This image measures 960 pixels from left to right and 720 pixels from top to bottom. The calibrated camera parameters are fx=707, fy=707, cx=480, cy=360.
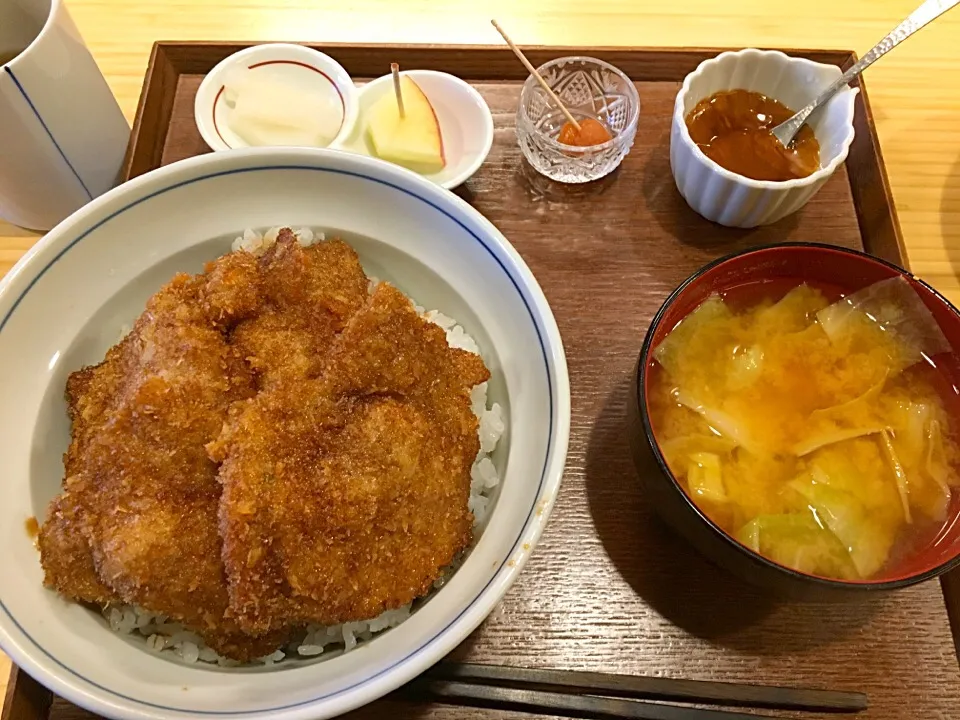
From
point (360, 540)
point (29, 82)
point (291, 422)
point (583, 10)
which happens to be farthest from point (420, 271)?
point (583, 10)

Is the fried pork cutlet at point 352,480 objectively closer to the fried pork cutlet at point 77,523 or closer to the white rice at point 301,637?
the white rice at point 301,637

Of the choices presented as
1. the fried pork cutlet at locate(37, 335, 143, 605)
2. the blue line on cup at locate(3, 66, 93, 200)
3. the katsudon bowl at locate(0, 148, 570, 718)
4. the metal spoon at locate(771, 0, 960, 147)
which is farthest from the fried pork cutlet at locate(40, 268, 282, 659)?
the metal spoon at locate(771, 0, 960, 147)

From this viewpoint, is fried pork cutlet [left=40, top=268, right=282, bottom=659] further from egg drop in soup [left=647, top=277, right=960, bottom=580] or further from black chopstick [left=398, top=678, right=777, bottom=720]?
egg drop in soup [left=647, top=277, right=960, bottom=580]

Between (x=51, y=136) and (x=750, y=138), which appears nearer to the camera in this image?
(x=51, y=136)

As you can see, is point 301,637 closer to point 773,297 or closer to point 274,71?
point 773,297

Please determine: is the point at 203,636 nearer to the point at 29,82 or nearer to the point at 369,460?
the point at 369,460

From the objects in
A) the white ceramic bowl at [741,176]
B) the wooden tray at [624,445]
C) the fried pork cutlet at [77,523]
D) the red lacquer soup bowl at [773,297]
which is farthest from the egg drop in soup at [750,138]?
the fried pork cutlet at [77,523]

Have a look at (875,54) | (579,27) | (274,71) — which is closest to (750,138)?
(875,54)
